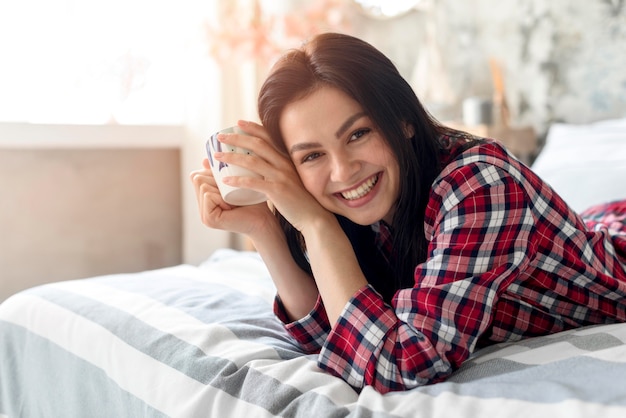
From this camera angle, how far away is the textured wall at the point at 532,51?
2578 millimetres

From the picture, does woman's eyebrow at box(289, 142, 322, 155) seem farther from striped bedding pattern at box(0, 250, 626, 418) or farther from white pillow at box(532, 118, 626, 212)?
white pillow at box(532, 118, 626, 212)

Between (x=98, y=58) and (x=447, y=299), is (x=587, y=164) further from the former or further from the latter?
(x=98, y=58)

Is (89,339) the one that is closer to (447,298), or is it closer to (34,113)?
(447,298)

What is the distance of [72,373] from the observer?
118 cm

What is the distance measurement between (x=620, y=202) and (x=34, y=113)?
2061 mm

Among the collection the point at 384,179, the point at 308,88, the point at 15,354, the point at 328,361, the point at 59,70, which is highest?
the point at 59,70

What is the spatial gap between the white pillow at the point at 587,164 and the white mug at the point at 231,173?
1095mm

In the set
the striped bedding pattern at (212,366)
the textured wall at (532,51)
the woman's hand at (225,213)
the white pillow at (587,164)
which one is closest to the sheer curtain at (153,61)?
the textured wall at (532,51)

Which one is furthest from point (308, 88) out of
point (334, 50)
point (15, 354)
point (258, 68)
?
point (258, 68)

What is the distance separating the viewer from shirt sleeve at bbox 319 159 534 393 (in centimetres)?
91

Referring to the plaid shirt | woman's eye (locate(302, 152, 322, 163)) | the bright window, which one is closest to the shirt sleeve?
the plaid shirt

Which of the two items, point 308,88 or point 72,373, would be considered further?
point 72,373

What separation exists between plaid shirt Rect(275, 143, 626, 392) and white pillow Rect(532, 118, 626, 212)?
830mm

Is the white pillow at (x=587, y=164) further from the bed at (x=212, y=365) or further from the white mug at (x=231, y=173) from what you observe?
the white mug at (x=231, y=173)
